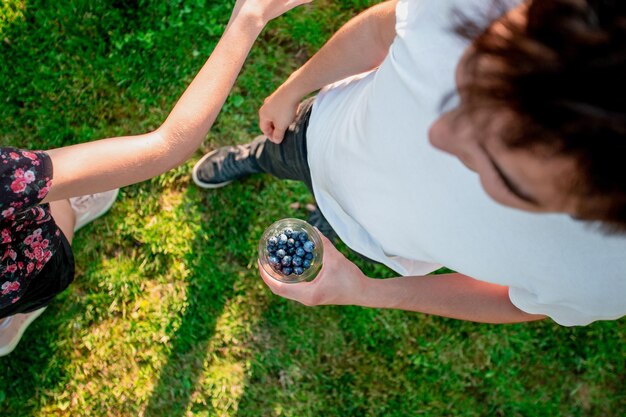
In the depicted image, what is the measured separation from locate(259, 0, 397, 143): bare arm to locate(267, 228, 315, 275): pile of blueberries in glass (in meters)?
0.54

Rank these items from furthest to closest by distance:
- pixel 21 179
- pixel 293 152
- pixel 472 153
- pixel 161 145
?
pixel 293 152
pixel 161 145
pixel 21 179
pixel 472 153

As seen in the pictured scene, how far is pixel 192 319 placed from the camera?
313cm

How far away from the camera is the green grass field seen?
3.11 metres

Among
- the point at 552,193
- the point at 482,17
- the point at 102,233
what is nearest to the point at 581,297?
the point at 552,193

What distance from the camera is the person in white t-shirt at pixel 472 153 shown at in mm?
870

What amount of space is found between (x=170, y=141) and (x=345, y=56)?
0.73m

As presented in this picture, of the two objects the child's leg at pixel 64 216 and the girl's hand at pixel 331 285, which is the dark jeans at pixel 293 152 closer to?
the girl's hand at pixel 331 285

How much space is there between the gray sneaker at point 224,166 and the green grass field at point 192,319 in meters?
0.13

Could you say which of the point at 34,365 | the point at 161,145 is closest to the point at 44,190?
the point at 161,145

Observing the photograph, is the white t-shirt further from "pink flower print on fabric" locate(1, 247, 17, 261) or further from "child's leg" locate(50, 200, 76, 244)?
"child's leg" locate(50, 200, 76, 244)

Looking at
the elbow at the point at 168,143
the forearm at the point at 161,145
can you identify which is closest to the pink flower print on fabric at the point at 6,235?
the forearm at the point at 161,145

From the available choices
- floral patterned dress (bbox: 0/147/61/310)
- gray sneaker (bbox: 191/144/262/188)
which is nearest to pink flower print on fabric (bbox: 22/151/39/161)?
floral patterned dress (bbox: 0/147/61/310)

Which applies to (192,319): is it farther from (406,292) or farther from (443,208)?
(443,208)

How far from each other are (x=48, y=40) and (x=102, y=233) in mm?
1334
